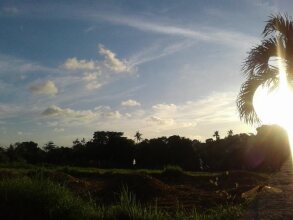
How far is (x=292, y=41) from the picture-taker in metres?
8.77

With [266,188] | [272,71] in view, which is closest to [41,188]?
[266,188]

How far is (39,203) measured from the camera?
8266 mm

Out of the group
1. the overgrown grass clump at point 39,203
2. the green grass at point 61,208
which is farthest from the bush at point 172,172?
the overgrown grass clump at point 39,203

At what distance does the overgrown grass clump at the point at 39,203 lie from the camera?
7.67m

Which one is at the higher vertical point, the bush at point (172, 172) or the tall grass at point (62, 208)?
the bush at point (172, 172)

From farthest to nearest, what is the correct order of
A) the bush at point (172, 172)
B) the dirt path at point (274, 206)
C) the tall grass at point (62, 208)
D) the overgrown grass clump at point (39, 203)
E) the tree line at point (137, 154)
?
the tree line at point (137, 154) < the bush at point (172, 172) < the overgrown grass clump at point (39, 203) < the tall grass at point (62, 208) < the dirt path at point (274, 206)

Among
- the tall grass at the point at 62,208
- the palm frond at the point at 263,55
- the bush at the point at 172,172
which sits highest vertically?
the palm frond at the point at 263,55

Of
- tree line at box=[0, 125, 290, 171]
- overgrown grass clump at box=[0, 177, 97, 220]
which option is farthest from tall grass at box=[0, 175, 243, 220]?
tree line at box=[0, 125, 290, 171]

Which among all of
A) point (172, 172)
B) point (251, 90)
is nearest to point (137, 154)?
point (172, 172)

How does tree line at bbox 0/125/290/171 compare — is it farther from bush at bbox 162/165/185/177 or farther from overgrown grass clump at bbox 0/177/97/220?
overgrown grass clump at bbox 0/177/97/220

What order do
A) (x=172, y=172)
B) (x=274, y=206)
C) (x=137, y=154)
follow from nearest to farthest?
(x=274, y=206) < (x=172, y=172) < (x=137, y=154)

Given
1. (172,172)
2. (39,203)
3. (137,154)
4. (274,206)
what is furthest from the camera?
(137,154)

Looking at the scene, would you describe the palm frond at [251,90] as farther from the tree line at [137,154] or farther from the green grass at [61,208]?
the tree line at [137,154]

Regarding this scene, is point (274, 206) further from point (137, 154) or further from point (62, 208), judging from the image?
point (137, 154)
